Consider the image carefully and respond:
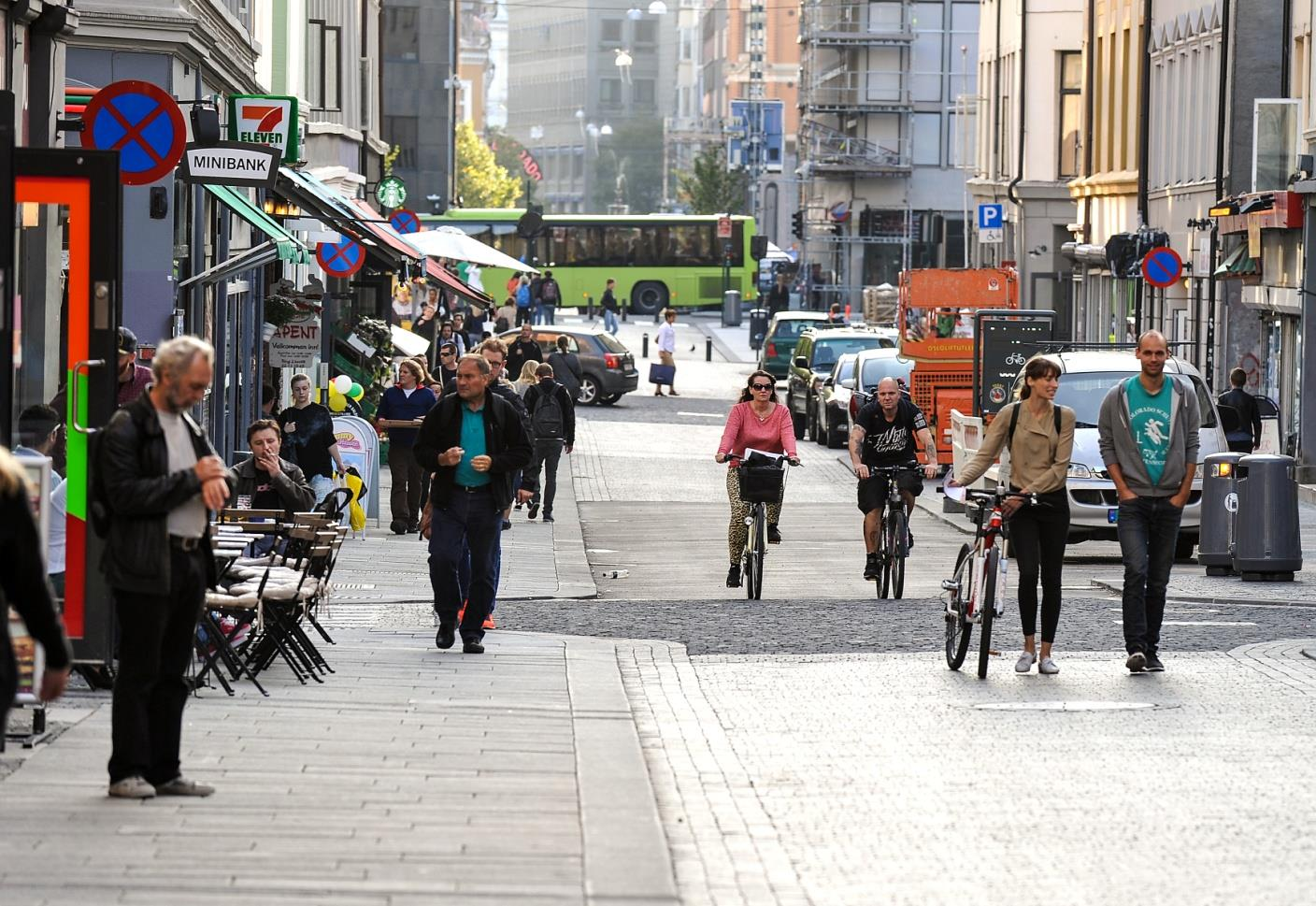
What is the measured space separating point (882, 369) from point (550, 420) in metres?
11.7

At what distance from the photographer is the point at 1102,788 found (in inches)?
386

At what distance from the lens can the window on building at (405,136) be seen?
8188 cm

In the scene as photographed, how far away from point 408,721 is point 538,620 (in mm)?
5376

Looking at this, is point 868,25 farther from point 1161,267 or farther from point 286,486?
point 286,486

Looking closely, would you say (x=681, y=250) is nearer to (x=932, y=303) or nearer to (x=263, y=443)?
(x=932, y=303)

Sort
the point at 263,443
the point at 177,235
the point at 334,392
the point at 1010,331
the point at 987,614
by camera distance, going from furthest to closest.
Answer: the point at 1010,331
the point at 334,392
the point at 177,235
the point at 263,443
the point at 987,614

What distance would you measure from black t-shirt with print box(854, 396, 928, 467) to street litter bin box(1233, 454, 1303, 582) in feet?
8.61

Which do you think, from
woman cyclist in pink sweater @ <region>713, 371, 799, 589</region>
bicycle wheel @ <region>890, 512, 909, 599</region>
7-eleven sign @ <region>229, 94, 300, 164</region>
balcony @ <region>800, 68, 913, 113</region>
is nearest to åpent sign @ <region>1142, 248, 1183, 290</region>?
7-eleven sign @ <region>229, 94, 300, 164</region>

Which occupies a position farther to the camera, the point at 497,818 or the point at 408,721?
the point at 408,721

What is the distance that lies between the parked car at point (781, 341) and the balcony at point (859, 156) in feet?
137

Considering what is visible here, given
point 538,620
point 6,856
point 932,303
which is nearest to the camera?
point 6,856

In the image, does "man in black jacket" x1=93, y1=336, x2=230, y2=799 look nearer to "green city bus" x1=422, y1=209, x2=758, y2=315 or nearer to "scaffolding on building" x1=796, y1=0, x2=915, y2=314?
"green city bus" x1=422, y1=209, x2=758, y2=315

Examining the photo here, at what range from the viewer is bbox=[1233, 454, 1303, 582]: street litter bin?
63.8 ft

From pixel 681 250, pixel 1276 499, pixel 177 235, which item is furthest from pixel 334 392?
pixel 681 250
